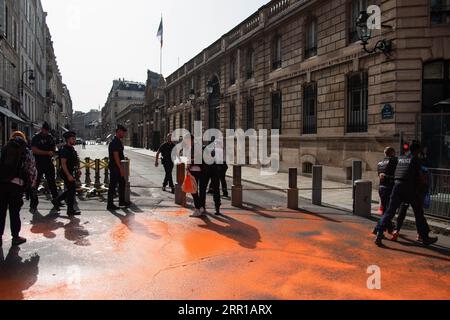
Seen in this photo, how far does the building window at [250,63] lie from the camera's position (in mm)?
24266

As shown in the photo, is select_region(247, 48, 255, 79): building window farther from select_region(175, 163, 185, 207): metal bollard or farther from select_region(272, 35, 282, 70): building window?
select_region(175, 163, 185, 207): metal bollard

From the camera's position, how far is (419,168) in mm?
6375

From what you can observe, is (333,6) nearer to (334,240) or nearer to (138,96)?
(334,240)

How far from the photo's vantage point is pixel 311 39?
60.7 ft

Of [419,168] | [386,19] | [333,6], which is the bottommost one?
[419,168]

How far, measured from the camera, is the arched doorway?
30.8m

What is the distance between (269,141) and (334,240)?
15471 millimetres

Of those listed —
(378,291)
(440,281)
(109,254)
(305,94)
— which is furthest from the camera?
(305,94)

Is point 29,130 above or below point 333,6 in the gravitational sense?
below

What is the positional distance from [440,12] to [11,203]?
13.7m

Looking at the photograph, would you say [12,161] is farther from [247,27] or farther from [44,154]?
[247,27]

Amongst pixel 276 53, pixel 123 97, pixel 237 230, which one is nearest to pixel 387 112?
pixel 237 230

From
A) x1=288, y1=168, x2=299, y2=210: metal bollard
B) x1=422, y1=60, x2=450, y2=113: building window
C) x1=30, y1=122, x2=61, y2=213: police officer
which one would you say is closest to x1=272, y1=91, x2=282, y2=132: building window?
x1=422, y1=60, x2=450, y2=113: building window
